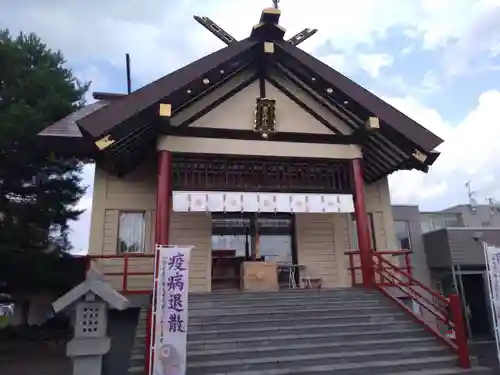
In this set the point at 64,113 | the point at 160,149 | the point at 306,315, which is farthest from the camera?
→ the point at 64,113

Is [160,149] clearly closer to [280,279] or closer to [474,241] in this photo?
[280,279]

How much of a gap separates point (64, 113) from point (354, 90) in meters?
8.33

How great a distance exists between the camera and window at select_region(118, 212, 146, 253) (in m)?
10.0

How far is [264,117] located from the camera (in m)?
9.68

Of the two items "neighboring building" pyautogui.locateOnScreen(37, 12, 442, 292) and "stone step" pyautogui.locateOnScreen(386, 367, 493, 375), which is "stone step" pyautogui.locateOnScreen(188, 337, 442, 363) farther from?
"neighboring building" pyautogui.locateOnScreen(37, 12, 442, 292)

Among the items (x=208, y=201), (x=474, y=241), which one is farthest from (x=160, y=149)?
(x=474, y=241)

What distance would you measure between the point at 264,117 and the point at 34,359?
306 inches

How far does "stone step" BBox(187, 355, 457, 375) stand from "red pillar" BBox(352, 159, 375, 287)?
259cm

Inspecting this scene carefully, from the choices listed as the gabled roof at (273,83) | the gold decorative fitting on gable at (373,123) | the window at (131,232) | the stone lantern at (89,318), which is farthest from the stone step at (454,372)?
the window at (131,232)

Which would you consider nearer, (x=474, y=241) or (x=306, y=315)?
(x=306, y=315)

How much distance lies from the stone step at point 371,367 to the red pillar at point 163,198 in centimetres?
328

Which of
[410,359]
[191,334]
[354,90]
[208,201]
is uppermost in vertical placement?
[354,90]

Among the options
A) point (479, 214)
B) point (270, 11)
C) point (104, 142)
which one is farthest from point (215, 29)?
point (479, 214)

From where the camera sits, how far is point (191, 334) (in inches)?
245
